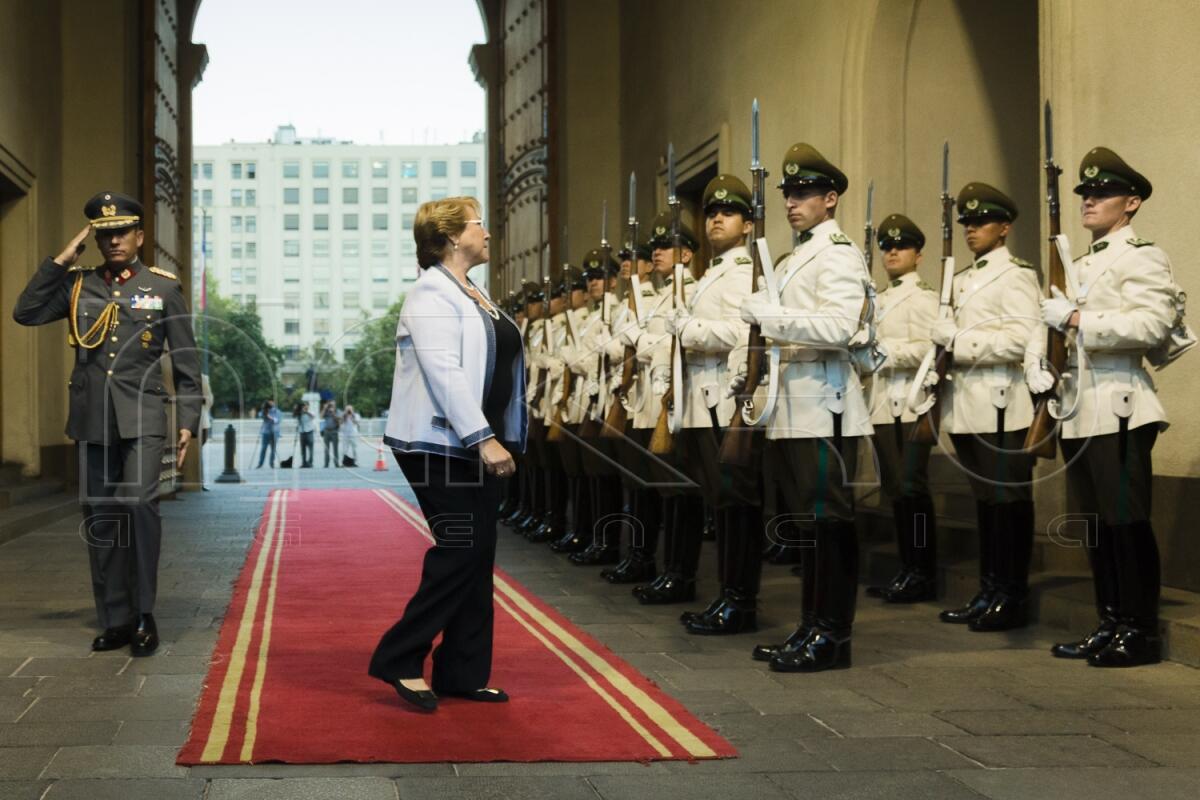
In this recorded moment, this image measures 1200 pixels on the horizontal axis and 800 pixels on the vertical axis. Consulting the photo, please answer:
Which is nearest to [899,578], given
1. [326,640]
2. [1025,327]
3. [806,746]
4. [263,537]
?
[1025,327]

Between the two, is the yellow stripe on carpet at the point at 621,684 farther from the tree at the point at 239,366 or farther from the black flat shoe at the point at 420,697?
the tree at the point at 239,366

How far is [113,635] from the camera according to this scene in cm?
618

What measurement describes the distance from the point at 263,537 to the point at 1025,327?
22.5ft

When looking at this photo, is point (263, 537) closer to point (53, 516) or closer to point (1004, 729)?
point (53, 516)

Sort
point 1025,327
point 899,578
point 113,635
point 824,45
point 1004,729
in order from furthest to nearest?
point 824,45
point 899,578
point 1025,327
point 113,635
point 1004,729

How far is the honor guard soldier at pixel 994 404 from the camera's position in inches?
266

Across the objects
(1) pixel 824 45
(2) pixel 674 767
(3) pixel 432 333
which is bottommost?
(2) pixel 674 767

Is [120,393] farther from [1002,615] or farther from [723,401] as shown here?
[1002,615]

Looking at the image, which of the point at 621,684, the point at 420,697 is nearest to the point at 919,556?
the point at 621,684

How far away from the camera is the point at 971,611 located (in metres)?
6.82

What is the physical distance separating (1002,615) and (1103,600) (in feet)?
2.67

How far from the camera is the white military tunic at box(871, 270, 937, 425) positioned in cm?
800

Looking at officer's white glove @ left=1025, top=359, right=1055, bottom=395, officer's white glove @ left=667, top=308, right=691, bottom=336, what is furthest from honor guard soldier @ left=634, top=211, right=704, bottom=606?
officer's white glove @ left=1025, top=359, right=1055, bottom=395

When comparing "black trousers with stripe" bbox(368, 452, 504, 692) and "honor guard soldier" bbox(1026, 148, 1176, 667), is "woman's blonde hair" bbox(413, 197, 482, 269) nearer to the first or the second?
"black trousers with stripe" bbox(368, 452, 504, 692)
